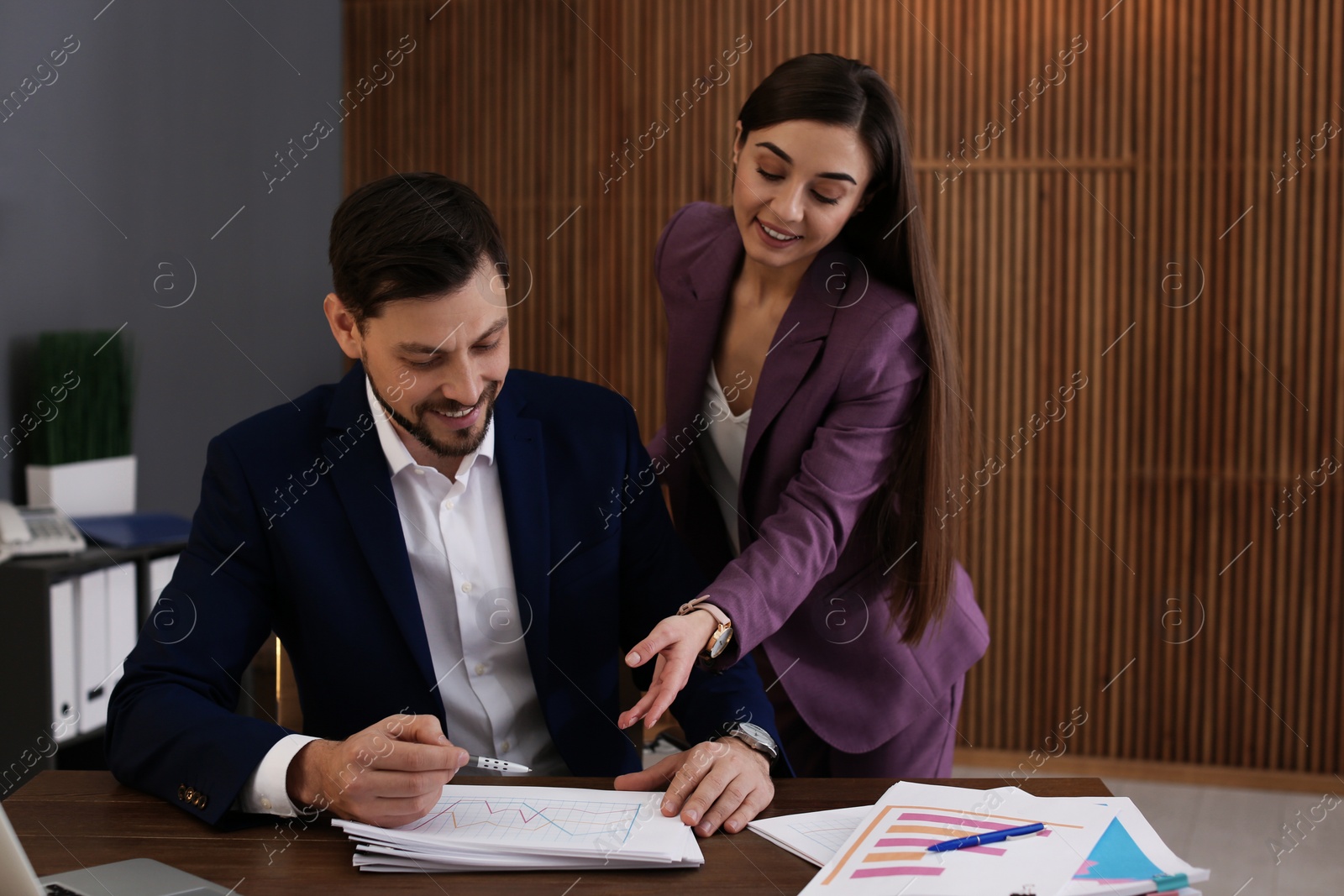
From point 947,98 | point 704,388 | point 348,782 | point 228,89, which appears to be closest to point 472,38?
point 228,89

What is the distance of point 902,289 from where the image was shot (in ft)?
6.57

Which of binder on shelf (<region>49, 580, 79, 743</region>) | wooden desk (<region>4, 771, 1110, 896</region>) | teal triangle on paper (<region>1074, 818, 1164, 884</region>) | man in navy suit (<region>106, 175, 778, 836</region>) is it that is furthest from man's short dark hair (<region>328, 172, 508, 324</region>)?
binder on shelf (<region>49, 580, 79, 743</region>)

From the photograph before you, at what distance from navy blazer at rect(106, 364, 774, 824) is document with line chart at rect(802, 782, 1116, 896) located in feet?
0.97

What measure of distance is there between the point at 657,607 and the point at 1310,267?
10.7ft

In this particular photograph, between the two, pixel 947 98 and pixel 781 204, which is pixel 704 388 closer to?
pixel 781 204

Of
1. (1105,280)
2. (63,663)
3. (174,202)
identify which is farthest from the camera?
(1105,280)

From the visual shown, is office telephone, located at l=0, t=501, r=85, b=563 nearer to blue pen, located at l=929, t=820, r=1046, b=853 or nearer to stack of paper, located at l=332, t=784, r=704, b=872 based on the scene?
stack of paper, located at l=332, t=784, r=704, b=872

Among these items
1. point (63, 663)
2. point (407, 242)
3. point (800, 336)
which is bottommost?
point (63, 663)

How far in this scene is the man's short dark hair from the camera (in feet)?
5.36

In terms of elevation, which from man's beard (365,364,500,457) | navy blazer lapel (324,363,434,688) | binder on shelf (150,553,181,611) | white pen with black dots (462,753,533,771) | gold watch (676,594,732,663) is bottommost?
binder on shelf (150,553,181,611)

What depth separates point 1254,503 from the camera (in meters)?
4.09

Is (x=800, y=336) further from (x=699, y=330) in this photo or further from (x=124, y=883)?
(x=124, y=883)

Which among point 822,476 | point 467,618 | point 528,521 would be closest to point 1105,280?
point 822,476

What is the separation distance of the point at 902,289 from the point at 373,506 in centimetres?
98
